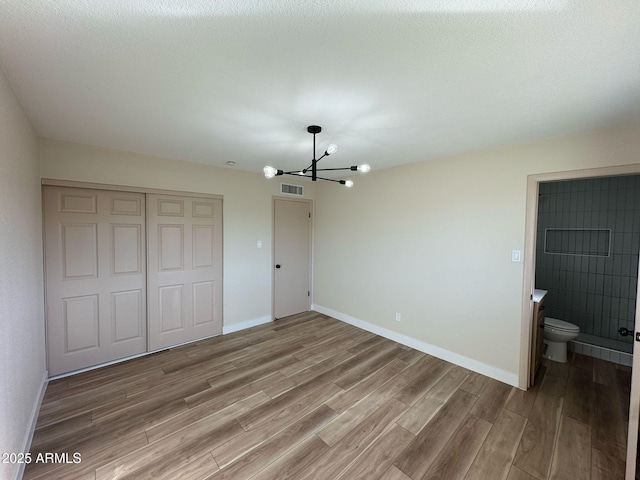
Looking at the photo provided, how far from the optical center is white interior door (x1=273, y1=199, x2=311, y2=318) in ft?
14.6

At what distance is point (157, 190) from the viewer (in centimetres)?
322

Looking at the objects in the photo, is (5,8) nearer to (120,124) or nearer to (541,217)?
(120,124)

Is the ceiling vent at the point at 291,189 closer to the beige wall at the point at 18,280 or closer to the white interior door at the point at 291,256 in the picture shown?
the white interior door at the point at 291,256

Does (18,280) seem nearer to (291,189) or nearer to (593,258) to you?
(291,189)

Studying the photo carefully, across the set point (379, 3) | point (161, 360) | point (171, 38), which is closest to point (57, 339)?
point (161, 360)

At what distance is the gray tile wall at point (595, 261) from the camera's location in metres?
3.26

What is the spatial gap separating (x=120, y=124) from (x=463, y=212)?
139 inches

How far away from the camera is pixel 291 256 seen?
15.1 ft

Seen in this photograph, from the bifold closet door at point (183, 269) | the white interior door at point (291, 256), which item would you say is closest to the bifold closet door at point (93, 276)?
the bifold closet door at point (183, 269)

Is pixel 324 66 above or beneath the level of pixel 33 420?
above

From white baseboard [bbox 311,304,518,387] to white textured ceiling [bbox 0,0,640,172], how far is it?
2.41 meters

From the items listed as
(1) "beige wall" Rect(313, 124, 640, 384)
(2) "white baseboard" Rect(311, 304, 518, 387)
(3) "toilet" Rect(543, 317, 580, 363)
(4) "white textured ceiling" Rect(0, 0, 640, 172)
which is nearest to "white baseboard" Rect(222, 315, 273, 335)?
(2) "white baseboard" Rect(311, 304, 518, 387)

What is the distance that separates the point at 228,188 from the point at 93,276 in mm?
1895

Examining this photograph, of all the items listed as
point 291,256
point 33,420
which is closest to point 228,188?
point 291,256
